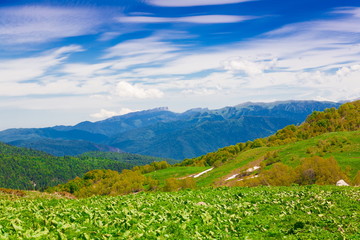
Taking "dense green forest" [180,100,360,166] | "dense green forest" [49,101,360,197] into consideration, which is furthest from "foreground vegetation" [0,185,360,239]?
"dense green forest" [180,100,360,166]

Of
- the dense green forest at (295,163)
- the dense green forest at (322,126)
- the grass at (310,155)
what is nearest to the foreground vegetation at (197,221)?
the dense green forest at (295,163)

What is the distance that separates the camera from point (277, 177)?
57219 millimetres

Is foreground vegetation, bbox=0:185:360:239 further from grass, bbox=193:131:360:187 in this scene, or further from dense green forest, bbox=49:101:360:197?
grass, bbox=193:131:360:187

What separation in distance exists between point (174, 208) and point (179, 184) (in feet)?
177

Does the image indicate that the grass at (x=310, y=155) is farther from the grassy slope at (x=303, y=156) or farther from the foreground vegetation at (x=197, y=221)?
the foreground vegetation at (x=197, y=221)

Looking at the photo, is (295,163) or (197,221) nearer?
(197,221)

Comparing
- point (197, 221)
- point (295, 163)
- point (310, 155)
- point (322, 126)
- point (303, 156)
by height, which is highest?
point (197, 221)

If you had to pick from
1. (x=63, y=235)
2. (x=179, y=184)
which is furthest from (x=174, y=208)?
(x=179, y=184)

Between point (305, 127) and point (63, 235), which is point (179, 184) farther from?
point (305, 127)

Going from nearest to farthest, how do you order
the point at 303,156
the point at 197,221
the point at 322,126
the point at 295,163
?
the point at 197,221 < the point at 295,163 < the point at 303,156 < the point at 322,126

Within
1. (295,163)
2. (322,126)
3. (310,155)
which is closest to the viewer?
(295,163)

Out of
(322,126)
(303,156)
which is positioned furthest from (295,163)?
(322,126)

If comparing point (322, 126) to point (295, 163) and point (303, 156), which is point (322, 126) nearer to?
point (303, 156)

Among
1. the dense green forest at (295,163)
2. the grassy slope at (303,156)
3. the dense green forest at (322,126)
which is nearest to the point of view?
the dense green forest at (295,163)
